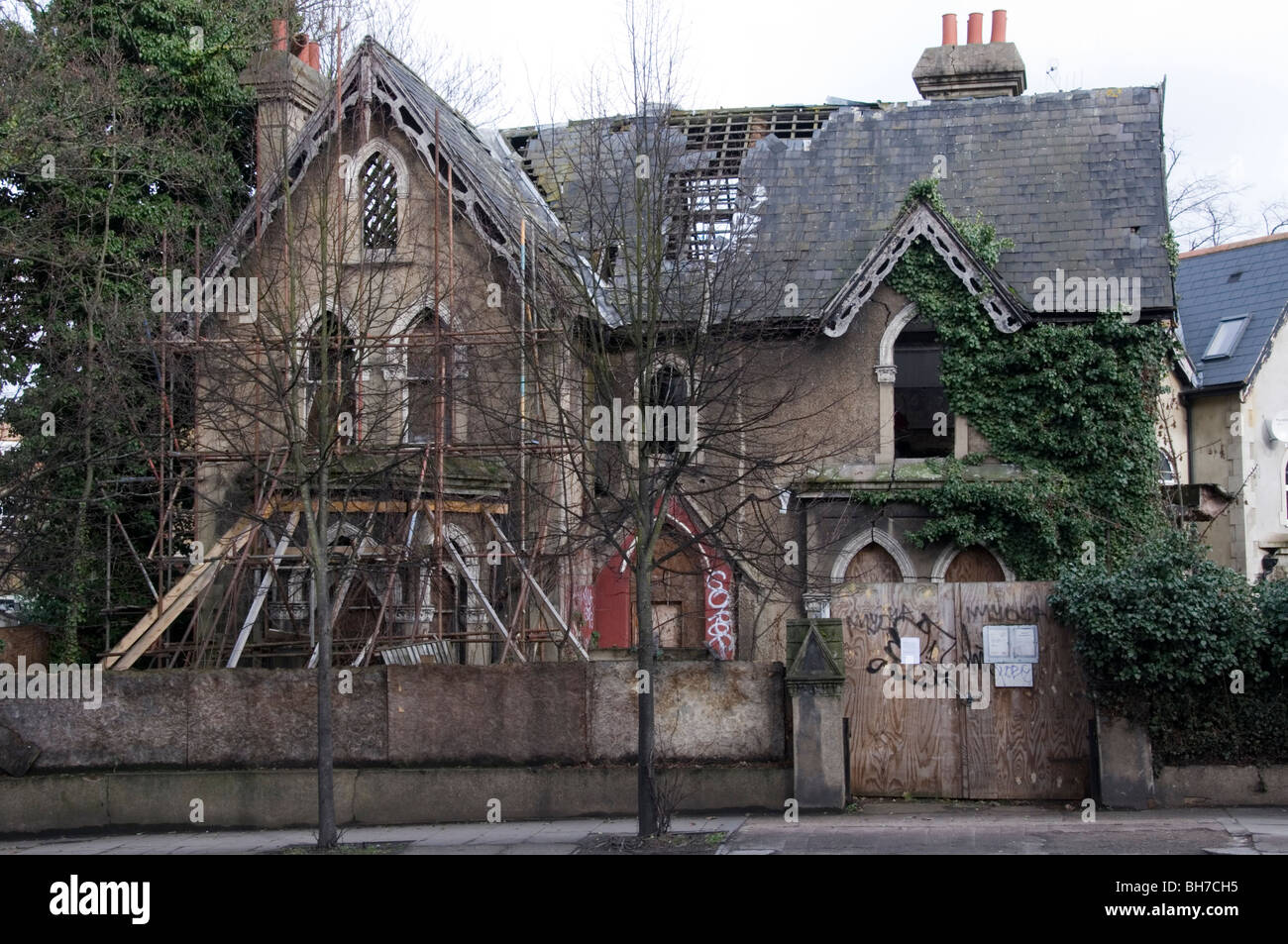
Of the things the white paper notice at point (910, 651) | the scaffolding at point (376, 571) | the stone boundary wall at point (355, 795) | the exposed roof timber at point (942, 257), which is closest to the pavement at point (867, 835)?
the stone boundary wall at point (355, 795)

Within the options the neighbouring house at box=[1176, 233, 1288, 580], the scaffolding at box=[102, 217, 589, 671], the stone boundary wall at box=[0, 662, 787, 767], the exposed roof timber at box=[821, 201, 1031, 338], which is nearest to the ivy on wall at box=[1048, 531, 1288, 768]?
the stone boundary wall at box=[0, 662, 787, 767]

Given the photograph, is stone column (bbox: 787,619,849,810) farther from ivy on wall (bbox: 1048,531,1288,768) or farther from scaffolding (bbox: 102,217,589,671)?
scaffolding (bbox: 102,217,589,671)

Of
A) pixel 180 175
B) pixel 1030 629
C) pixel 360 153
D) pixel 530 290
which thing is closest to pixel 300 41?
pixel 180 175

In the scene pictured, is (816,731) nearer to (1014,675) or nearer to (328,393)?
(1014,675)

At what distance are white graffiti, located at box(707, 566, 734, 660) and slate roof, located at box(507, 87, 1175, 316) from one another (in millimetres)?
4336

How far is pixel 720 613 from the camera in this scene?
21078mm

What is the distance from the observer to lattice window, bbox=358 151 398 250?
65.2ft

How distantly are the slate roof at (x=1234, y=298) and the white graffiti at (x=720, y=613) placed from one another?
45.1ft

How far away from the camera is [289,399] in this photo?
548 inches

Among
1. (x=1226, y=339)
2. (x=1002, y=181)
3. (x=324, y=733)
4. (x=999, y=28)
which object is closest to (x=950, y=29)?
(x=999, y=28)

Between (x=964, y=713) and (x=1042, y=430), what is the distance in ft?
22.2

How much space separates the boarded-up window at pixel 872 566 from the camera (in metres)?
20.3

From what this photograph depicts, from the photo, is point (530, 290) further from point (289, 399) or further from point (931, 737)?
point (931, 737)

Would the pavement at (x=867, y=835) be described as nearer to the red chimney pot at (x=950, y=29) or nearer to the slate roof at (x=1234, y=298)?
the red chimney pot at (x=950, y=29)
